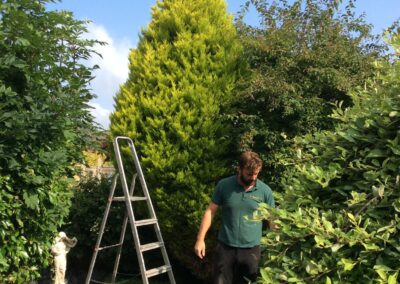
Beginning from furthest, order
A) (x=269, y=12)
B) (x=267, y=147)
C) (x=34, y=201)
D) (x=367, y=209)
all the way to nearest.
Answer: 1. (x=269, y=12)
2. (x=267, y=147)
3. (x=34, y=201)
4. (x=367, y=209)

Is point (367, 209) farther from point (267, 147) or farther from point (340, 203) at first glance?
point (267, 147)

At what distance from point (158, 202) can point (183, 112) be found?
1143 millimetres

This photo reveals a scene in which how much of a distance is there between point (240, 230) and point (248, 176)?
0.46 metres

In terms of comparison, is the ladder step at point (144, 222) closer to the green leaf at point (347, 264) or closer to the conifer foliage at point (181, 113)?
the conifer foliage at point (181, 113)

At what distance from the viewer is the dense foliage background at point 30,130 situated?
13.8ft

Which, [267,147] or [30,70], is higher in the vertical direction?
[30,70]

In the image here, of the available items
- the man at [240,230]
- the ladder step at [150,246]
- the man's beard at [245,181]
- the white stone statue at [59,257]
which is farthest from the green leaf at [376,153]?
the white stone statue at [59,257]

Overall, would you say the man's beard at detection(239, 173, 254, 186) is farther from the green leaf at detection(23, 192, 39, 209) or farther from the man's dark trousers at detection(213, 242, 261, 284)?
the green leaf at detection(23, 192, 39, 209)

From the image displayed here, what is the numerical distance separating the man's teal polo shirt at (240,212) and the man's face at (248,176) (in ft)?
0.23

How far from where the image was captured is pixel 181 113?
6059 millimetres

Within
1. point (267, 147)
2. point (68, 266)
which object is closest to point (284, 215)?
point (267, 147)

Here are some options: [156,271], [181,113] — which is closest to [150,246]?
[156,271]

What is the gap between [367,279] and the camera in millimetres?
1773

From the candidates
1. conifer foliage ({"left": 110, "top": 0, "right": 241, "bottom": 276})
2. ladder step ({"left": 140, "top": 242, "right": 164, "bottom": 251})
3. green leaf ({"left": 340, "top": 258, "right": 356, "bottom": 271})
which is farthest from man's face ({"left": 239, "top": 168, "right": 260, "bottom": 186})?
green leaf ({"left": 340, "top": 258, "right": 356, "bottom": 271})
